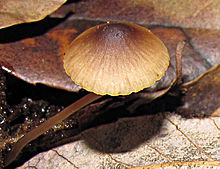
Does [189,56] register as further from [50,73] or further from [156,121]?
[50,73]

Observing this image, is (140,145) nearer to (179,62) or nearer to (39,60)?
(179,62)

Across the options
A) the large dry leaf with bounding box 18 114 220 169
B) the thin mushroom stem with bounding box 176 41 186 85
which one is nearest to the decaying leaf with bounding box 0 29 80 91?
the large dry leaf with bounding box 18 114 220 169

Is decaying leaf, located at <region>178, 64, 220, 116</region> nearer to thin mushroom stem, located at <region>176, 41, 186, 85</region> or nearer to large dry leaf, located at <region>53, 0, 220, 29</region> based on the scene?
thin mushroom stem, located at <region>176, 41, 186, 85</region>

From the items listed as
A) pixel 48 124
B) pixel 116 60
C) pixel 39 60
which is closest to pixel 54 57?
pixel 39 60

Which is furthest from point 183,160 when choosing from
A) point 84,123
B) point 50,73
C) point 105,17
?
point 105,17

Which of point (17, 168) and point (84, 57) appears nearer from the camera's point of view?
point (84, 57)

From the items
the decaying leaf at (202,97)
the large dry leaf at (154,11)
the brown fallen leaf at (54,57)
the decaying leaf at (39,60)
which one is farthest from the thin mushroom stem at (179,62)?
the decaying leaf at (39,60)
